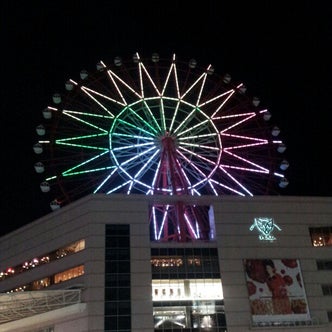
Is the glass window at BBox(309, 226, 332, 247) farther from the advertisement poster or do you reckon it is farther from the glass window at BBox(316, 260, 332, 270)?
the advertisement poster

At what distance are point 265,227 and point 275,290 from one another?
5.74 meters

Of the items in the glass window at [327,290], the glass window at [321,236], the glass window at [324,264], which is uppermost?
the glass window at [321,236]

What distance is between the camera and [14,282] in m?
46.2

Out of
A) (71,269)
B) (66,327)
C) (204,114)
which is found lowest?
(66,327)

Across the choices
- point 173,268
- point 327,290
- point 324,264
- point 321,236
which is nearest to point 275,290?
point 327,290

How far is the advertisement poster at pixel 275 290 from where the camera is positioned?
136 feet

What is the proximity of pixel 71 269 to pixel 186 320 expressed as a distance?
33.9ft

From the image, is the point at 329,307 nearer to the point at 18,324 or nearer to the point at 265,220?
the point at 265,220

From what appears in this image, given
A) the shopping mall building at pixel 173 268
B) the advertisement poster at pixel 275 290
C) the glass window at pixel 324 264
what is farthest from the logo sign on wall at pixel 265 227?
the glass window at pixel 324 264

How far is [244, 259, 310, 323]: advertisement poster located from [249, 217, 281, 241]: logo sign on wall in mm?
2154

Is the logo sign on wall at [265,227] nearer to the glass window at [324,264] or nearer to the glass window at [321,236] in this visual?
the glass window at [321,236]

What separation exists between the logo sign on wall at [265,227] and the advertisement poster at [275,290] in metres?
2.15

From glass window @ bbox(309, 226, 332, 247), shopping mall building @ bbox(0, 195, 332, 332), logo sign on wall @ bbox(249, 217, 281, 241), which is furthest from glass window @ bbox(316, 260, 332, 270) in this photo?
logo sign on wall @ bbox(249, 217, 281, 241)

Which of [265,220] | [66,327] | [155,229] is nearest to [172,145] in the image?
[155,229]
